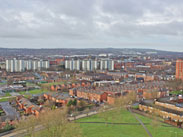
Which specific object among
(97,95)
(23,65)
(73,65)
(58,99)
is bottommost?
(58,99)

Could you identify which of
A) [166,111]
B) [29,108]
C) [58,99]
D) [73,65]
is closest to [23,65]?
[73,65]

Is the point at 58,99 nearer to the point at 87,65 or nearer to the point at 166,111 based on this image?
the point at 166,111

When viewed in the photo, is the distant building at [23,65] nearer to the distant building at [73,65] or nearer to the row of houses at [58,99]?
the distant building at [73,65]

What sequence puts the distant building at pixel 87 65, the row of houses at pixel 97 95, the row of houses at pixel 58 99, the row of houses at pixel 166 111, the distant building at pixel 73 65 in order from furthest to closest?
the distant building at pixel 87 65
the distant building at pixel 73 65
the row of houses at pixel 97 95
the row of houses at pixel 58 99
the row of houses at pixel 166 111

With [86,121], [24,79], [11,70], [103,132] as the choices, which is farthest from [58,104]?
[11,70]

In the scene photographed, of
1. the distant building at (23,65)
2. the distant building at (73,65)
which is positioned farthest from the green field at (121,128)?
the distant building at (73,65)

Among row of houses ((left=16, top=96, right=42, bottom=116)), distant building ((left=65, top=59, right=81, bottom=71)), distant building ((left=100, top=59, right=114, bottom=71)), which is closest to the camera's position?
row of houses ((left=16, top=96, right=42, bottom=116))

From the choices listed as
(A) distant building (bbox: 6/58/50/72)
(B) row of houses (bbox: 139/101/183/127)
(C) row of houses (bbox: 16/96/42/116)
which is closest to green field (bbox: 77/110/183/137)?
(B) row of houses (bbox: 139/101/183/127)

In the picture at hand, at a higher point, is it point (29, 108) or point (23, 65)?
point (23, 65)

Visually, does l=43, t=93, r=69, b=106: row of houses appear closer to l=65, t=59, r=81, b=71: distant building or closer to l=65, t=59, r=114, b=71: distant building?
l=65, t=59, r=81, b=71: distant building
